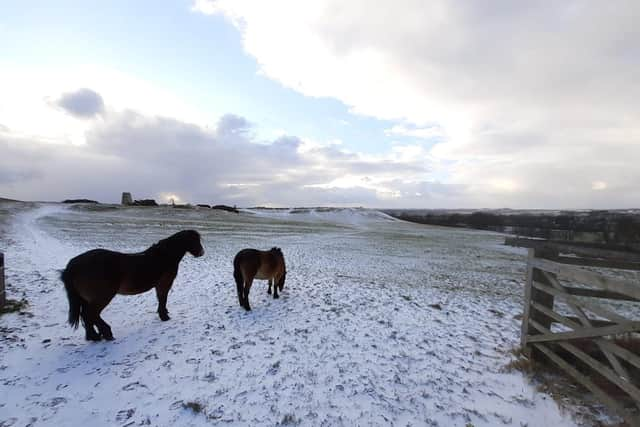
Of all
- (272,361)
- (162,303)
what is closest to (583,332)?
(272,361)

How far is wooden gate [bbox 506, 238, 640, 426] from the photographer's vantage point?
11.8ft

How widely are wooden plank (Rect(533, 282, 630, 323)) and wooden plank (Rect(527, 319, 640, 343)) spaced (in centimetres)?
9

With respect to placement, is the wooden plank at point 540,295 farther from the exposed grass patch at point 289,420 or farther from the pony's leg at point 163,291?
the pony's leg at point 163,291

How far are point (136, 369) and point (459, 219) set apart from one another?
85.3m

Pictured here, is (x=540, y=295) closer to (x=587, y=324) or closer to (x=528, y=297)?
(x=528, y=297)

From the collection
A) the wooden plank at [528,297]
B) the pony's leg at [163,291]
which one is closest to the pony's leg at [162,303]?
the pony's leg at [163,291]

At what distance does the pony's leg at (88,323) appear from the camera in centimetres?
524

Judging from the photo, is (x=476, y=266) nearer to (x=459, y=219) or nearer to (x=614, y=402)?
(x=614, y=402)

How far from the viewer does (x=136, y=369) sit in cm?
468

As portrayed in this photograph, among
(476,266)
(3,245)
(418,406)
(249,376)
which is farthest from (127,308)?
(476,266)

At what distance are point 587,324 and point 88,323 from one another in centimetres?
839

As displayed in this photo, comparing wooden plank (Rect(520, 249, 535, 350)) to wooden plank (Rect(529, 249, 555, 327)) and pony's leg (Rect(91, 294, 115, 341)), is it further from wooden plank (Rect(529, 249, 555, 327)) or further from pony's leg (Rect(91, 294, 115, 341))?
pony's leg (Rect(91, 294, 115, 341))

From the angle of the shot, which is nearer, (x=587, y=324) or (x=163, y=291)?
(x=587, y=324)

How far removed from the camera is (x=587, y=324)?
4.10m
